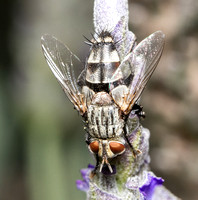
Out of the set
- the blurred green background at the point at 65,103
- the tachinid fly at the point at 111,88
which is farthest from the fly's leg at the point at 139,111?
the blurred green background at the point at 65,103

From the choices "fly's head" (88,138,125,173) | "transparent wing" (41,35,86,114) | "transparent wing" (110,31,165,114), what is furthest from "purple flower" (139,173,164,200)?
"transparent wing" (41,35,86,114)

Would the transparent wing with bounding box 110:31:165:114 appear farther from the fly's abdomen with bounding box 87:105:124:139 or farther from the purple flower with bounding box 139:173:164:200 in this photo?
the purple flower with bounding box 139:173:164:200

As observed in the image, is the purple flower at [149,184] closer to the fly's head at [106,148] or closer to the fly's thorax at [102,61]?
the fly's head at [106,148]

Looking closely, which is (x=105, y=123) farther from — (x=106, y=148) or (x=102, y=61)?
(x=102, y=61)

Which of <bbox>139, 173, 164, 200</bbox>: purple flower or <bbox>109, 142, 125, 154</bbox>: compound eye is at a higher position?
<bbox>109, 142, 125, 154</bbox>: compound eye

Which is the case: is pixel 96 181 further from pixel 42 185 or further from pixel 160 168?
pixel 42 185

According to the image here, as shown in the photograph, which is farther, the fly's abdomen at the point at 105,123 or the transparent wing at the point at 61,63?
the transparent wing at the point at 61,63

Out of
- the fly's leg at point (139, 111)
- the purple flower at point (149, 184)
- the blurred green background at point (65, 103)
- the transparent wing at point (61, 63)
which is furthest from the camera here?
the blurred green background at point (65, 103)
